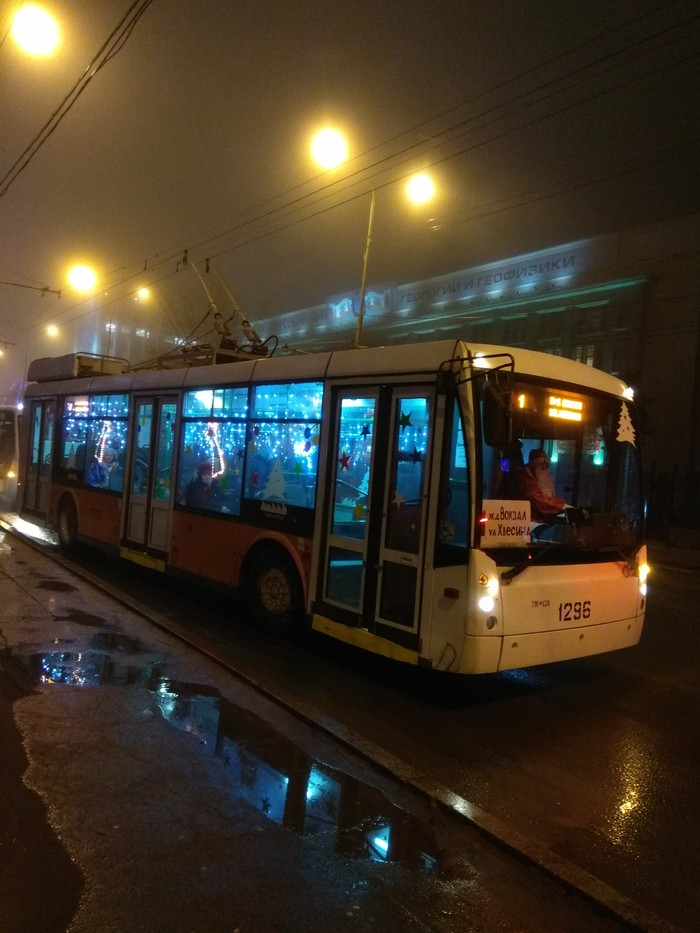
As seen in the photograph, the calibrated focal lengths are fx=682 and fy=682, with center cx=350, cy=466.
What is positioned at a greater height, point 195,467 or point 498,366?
point 498,366

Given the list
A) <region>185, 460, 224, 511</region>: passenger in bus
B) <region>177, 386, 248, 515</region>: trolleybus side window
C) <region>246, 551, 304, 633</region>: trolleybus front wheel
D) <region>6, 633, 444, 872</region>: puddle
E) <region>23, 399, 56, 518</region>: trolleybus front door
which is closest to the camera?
<region>6, 633, 444, 872</region>: puddle

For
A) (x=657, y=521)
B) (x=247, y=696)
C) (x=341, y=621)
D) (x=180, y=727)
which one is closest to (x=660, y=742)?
(x=341, y=621)

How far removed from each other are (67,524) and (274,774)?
361 inches

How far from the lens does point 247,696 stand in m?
5.54

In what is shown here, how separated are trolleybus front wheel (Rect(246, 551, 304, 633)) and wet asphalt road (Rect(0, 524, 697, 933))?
0.25 m

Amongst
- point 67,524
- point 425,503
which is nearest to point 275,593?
point 425,503

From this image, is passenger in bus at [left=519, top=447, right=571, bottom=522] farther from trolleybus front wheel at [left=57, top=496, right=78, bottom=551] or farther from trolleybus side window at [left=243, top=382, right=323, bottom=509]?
trolleybus front wheel at [left=57, top=496, right=78, bottom=551]

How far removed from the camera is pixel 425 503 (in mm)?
5449

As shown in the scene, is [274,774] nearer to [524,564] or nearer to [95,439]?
[524,564]

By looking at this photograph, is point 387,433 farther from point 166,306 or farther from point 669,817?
point 166,306

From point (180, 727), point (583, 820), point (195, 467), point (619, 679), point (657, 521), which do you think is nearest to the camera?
point (583, 820)

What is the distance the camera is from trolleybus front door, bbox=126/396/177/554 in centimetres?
938

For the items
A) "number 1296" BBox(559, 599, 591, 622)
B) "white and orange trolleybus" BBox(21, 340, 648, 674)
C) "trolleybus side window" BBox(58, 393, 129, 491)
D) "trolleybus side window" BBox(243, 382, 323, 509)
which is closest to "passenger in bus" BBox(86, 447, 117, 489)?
"trolleybus side window" BBox(58, 393, 129, 491)

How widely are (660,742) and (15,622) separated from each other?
6.16 metres
